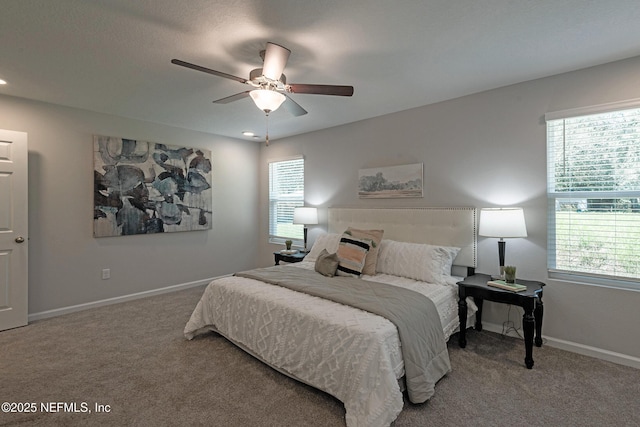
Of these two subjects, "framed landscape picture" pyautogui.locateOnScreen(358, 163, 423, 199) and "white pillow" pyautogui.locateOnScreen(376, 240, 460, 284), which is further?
"framed landscape picture" pyautogui.locateOnScreen(358, 163, 423, 199)

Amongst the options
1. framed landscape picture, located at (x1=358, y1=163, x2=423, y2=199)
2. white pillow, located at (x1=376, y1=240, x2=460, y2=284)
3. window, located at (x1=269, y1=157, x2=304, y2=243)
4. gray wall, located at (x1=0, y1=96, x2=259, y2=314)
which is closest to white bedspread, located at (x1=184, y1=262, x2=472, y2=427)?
white pillow, located at (x1=376, y1=240, x2=460, y2=284)

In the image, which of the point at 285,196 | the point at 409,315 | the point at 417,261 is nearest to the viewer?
the point at 409,315

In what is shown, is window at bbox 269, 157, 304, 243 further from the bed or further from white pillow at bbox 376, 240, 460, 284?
white pillow at bbox 376, 240, 460, 284

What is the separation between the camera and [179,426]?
6.18 ft

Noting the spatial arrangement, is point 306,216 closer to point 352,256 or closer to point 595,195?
point 352,256

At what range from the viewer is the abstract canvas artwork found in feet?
13.1

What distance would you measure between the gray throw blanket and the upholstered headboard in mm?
1125

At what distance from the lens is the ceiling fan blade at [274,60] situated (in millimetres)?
2066

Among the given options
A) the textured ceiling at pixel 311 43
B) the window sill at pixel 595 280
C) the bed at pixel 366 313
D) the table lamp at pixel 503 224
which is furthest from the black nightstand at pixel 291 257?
the window sill at pixel 595 280

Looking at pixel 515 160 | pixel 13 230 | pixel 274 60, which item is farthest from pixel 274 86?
pixel 13 230

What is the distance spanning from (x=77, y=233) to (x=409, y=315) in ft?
13.1

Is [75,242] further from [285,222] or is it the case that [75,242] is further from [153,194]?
[285,222]

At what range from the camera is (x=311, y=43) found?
229cm

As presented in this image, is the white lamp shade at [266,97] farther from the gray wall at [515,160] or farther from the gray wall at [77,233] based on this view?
the gray wall at [77,233]
